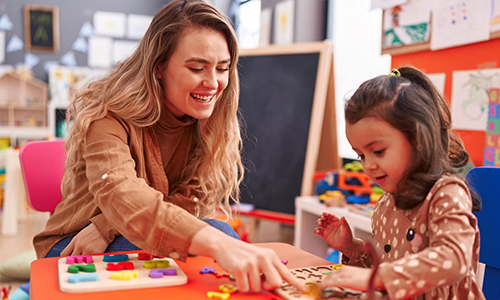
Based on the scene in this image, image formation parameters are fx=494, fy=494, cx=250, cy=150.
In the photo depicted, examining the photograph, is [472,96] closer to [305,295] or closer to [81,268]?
[305,295]

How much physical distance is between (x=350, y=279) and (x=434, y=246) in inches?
5.2

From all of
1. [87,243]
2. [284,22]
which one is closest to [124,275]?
[87,243]

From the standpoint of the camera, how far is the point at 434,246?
713 mm

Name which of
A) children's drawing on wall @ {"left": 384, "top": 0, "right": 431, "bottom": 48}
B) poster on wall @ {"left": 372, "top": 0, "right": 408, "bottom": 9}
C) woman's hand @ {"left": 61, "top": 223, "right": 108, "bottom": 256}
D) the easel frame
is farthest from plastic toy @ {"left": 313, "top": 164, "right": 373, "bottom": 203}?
woman's hand @ {"left": 61, "top": 223, "right": 108, "bottom": 256}

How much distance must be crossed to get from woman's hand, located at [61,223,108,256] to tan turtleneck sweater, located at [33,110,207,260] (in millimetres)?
15

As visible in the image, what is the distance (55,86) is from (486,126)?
5.19 metres

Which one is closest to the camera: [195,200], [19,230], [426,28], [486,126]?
[195,200]

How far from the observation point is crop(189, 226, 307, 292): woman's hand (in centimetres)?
74

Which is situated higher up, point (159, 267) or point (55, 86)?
point (55, 86)

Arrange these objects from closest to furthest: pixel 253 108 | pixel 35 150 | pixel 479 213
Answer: pixel 479 213, pixel 35 150, pixel 253 108

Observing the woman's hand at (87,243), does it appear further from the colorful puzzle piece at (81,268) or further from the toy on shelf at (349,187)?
the toy on shelf at (349,187)

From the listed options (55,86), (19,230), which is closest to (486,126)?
(19,230)

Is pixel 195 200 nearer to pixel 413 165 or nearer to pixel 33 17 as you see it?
pixel 413 165

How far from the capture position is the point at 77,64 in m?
5.98
